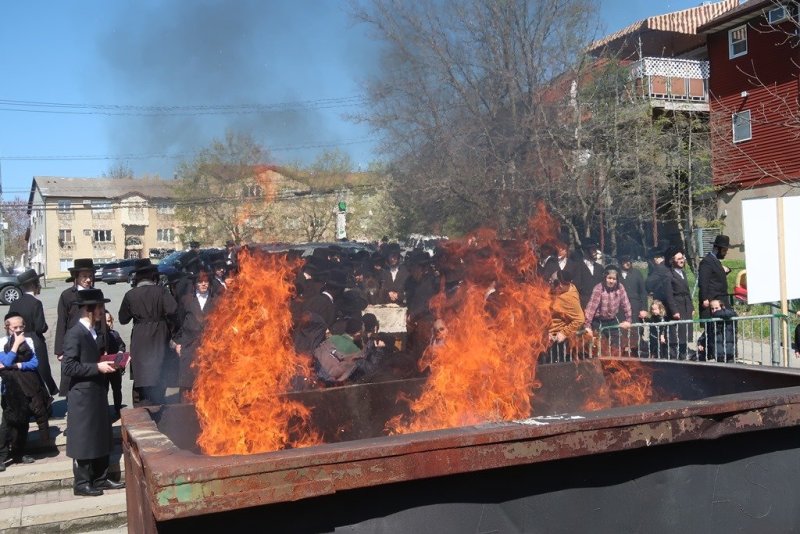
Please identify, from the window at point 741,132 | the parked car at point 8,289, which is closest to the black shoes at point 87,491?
the parked car at point 8,289

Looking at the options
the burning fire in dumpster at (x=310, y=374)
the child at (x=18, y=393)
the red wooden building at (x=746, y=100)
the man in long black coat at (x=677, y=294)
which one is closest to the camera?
the burning fire in dumpster at (x=310, y=374)

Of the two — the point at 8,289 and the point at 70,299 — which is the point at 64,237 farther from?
the point at 70,299

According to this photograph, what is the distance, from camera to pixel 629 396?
463cm

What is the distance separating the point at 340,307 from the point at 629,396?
4.02 m

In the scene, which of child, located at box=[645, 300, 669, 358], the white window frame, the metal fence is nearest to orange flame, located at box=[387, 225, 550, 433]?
the metal fence

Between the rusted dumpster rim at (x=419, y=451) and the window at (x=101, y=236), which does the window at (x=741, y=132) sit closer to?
the rusted dumpster rim at (x=419, y=451)

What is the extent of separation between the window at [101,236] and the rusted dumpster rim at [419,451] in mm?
70993

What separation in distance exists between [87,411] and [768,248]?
6.05 meters

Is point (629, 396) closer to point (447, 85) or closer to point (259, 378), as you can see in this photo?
point (259, 378)

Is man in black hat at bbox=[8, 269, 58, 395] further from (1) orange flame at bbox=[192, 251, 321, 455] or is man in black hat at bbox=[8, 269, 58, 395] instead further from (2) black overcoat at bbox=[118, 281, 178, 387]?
(1) orange flame at bbox=[192, 251, 321, 455]

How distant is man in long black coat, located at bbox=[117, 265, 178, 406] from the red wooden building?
61.4 feet

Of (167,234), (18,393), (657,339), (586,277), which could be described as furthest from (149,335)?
(167,234)

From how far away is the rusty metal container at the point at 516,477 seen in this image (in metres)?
2.31

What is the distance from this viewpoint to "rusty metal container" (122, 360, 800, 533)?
7.59 feet
